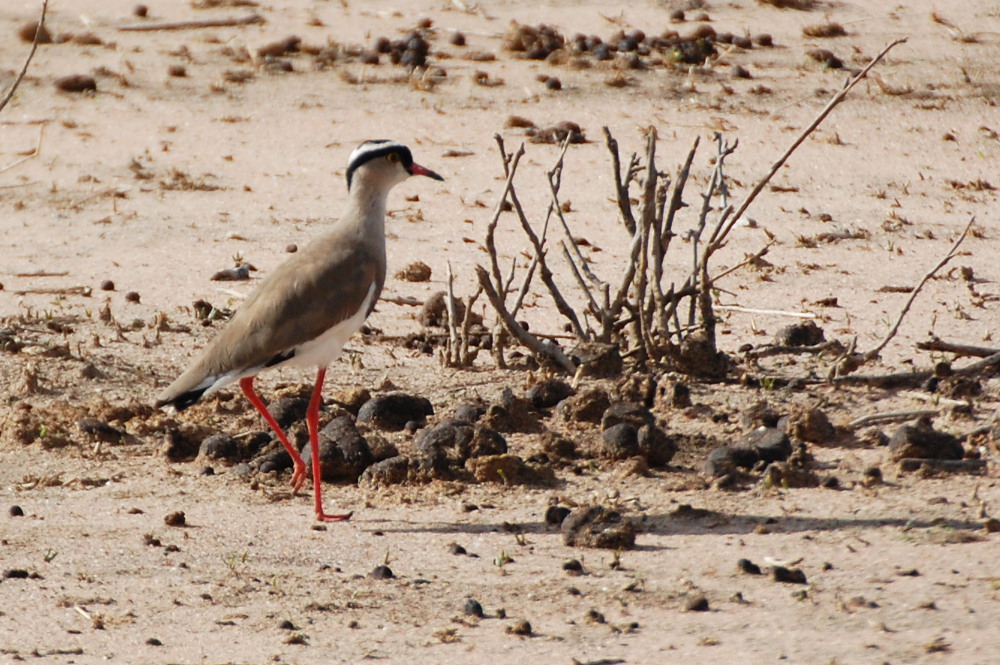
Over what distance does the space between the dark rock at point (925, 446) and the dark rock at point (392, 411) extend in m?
2.05

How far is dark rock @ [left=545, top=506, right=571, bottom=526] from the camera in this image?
557 cm

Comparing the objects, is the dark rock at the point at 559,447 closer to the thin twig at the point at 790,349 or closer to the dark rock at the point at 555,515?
the dark rock at the point at 555,515

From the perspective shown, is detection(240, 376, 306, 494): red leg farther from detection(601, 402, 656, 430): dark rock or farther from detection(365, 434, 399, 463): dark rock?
detection(601, 402, 656, 430): dark rock

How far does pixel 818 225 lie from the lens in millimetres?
9453

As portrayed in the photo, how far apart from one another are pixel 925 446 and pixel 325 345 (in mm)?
2422

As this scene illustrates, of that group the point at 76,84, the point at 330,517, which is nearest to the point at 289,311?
the point at 330,517

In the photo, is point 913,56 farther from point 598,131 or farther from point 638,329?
point 638,329

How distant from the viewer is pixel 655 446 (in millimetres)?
6055

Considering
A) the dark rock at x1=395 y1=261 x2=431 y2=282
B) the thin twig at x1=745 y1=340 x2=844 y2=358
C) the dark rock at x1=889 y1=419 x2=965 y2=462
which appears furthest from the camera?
the dark rock at x1=395 y1=261 x2=431 y2=282

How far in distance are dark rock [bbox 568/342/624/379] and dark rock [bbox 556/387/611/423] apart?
40 centimetres

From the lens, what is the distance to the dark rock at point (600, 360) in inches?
273

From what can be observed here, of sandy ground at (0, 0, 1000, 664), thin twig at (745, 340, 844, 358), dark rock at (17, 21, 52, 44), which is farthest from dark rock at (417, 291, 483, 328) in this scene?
dark rock at (17, 21, 52, 44)

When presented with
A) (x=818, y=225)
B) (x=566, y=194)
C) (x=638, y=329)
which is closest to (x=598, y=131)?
(x=566, y=194)

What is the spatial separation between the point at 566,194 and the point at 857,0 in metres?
4.78
